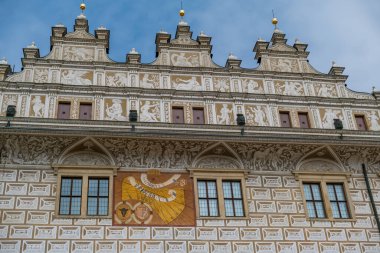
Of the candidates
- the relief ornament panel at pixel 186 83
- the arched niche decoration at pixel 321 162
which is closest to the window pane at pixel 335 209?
the arched niche decoration at pixel 321 162

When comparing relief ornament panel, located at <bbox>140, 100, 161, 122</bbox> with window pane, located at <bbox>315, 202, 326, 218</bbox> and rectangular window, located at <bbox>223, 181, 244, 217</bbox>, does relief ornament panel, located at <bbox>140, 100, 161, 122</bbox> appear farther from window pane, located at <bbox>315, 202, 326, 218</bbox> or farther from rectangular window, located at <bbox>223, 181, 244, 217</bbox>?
window pane, located at <bbox>315, 202, 326, 218</bbox>

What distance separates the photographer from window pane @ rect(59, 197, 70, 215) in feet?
42.4

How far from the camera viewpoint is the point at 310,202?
14062mm

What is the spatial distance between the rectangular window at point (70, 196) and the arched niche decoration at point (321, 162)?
5.49 meters

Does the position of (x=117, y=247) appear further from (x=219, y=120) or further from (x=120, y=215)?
(x=219, y=120)

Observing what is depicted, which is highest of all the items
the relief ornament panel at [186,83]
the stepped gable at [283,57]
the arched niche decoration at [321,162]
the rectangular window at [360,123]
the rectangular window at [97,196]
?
the stepped gable at [283,57]

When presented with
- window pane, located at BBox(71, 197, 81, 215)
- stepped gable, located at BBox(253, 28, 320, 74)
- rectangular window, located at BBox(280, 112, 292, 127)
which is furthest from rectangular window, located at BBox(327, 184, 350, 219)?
window pane, located at BBox(71, 197, 81, 215)

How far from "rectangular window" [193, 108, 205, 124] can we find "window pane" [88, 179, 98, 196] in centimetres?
321

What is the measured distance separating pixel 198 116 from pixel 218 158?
A: 153 cm

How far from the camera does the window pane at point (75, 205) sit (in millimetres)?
12961

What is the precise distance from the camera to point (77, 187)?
13.3 meters

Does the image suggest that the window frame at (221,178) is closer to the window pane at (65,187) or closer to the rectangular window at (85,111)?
the window pane at (65,187)

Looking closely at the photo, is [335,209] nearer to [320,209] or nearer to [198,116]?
[320,209]

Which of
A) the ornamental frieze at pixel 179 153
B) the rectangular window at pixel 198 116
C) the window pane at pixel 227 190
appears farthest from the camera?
the rectangular window at pixel 198 116
